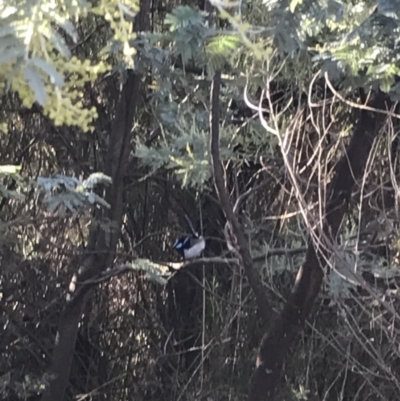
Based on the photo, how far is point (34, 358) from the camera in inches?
145

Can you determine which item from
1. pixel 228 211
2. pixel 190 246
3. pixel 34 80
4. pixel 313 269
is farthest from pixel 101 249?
pixel 34 80

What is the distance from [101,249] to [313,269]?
3.07ft

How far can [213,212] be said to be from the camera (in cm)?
378

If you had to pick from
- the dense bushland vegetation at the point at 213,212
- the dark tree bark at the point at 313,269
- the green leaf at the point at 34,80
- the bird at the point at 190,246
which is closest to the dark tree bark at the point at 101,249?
the dense bushland vegetation at the point at 213,212

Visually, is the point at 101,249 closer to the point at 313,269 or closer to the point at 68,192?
the point at 68,192

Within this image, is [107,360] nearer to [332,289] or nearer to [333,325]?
[333,325]

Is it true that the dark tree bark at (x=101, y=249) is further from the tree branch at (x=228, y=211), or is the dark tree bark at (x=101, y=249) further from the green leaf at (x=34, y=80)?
the green leaf at (x=34, y=80)

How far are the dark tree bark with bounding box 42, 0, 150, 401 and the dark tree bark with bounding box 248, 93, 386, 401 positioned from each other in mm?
779

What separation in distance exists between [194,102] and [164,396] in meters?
1.75

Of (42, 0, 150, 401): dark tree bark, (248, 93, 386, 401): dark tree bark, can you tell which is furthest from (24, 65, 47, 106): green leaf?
(42, 0, 150, 401): dark tree bark

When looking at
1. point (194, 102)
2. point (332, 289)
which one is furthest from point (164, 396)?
point (194, 102)

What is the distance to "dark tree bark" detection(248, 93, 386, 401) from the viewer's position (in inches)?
100

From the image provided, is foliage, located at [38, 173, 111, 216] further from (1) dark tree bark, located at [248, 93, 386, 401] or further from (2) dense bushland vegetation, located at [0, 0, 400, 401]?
(1) dark tree bark, located at [248, 93, 386, 401]

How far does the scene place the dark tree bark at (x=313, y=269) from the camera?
254 centimetres
